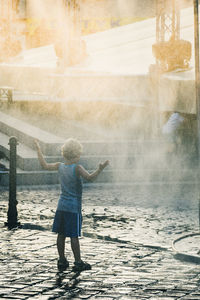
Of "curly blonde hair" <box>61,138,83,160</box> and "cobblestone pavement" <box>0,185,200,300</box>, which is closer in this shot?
"cobblestone pavement" <box>0,185,200,300</box>

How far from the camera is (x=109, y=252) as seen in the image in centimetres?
722

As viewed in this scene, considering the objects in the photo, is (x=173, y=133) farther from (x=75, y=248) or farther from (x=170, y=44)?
(x=75, y=248)

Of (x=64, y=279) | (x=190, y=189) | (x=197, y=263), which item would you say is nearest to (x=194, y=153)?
(x=190, y=189)

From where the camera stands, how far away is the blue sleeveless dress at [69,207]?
256 inches

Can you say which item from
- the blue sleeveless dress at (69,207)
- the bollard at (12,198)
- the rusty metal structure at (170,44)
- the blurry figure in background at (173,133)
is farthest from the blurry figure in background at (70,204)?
the rusty metal structure at (170,44)

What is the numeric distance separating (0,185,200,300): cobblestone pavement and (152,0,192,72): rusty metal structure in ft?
32.0

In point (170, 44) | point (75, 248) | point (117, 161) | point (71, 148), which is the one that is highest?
point (170, 44)

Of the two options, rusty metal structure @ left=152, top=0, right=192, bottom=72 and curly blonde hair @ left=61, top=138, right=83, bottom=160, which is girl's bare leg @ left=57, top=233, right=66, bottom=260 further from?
rusty metal structure @ left=152, top=0, right=192, bottom=72


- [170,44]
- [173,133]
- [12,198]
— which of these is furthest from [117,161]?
[170,44]

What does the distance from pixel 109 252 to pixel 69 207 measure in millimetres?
978

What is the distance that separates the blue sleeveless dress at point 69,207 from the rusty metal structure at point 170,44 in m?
14.1

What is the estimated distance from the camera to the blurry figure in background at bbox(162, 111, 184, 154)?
1584cm

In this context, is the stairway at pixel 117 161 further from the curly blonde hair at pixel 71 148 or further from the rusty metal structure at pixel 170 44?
the curly blonde hair at pixel 71 148

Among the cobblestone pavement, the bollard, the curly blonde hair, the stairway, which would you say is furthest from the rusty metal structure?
the curly blonde hair
